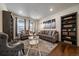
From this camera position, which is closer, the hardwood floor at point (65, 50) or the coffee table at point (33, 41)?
the hardwood floor at point (65, 50)

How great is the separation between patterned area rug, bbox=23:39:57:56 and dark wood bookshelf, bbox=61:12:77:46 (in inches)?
15.2

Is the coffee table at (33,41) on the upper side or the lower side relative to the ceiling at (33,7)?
lower

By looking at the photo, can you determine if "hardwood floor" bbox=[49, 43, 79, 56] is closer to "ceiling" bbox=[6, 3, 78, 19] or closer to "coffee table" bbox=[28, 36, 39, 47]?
"coffee table" bbox=[28, 36, 39, 47]


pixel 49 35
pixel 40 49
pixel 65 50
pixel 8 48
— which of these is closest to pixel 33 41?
pixel 40 49

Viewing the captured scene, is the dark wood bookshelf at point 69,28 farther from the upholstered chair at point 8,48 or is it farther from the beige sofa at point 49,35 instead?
the upholstered chair at point 8,48

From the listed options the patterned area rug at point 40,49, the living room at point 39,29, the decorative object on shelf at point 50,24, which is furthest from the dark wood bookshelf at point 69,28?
the patterned area rug at point 40,49

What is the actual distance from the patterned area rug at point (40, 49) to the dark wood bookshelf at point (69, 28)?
0.38 meters

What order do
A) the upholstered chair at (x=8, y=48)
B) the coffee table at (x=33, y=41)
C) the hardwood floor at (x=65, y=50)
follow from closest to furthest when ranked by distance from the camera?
the upholstered chair at (x=8, y=48), the hardwood floor at (x=65, y=50), the coffee table at (x=33, y=41)

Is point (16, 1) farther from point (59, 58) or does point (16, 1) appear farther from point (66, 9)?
point (59, 58)

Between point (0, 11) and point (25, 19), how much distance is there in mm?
611

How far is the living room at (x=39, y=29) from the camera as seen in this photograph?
2049 millimetres

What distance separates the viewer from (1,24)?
2104mm

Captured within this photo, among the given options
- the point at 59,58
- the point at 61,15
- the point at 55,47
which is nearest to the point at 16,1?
the point at 61,15

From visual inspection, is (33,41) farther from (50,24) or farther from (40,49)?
(50,24)
